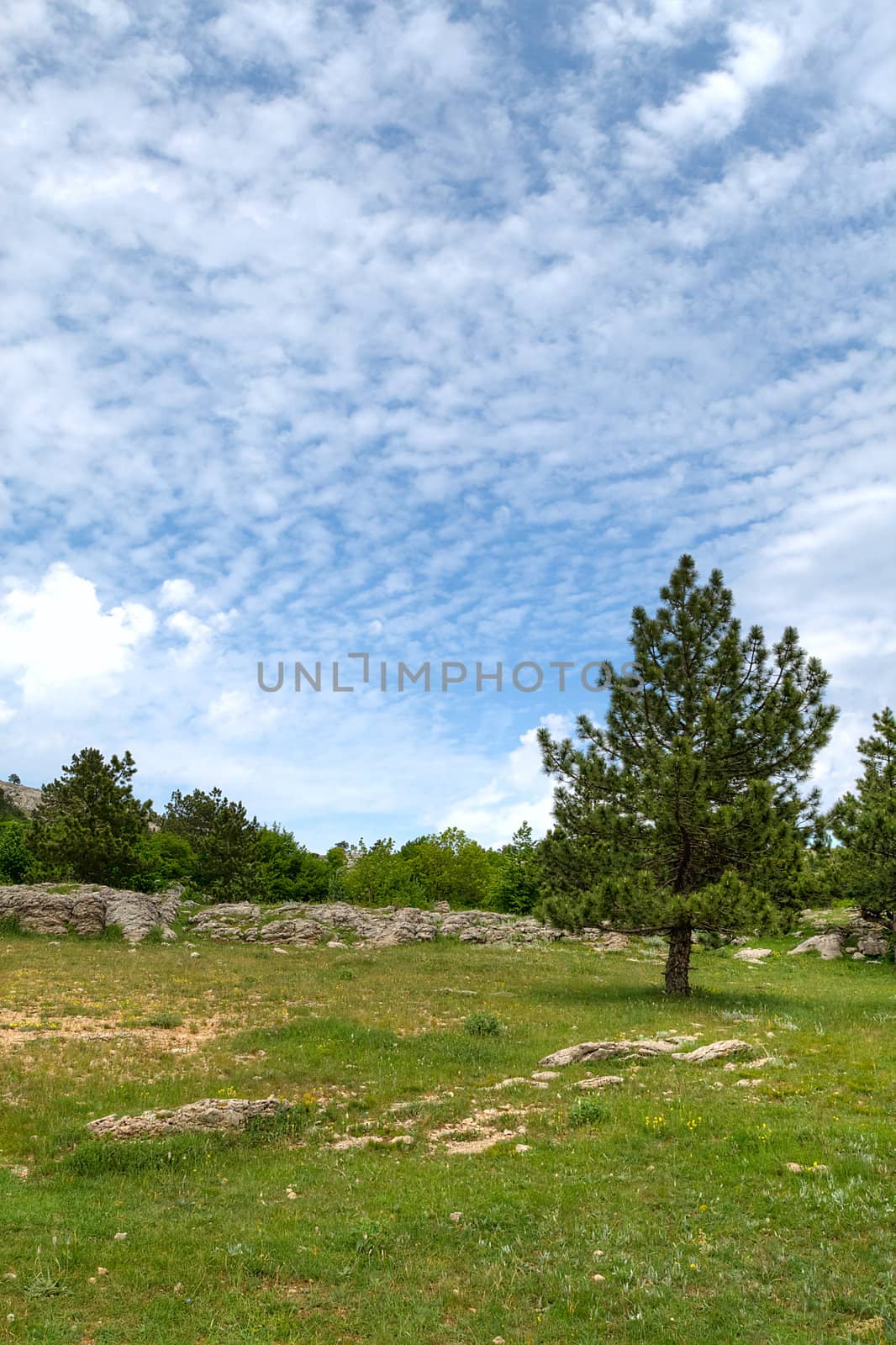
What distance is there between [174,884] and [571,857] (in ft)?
176

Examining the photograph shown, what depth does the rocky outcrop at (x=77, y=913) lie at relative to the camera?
42.4 meters

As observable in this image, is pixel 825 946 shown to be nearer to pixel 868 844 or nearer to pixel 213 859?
pixel 868 844

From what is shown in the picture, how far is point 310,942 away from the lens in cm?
4528

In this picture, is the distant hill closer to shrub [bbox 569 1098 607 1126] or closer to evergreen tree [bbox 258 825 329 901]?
evergreen tree [bbox 258 825 329 901]

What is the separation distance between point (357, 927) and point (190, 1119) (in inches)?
1464

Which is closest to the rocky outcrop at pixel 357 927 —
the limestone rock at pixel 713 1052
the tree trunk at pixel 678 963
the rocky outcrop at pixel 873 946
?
the rocky outcrop at pixel 873 946

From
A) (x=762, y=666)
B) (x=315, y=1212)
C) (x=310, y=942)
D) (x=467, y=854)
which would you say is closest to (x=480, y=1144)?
(x=315, y=1212)

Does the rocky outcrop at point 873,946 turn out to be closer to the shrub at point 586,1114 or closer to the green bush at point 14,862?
the shrub at point 586,1114

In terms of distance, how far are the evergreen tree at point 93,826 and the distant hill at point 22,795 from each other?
302 ft

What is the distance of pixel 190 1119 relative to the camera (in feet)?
44.3

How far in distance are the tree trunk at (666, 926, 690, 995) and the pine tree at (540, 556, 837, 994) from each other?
0.15ft

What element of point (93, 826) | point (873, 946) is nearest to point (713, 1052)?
point (873, 946)

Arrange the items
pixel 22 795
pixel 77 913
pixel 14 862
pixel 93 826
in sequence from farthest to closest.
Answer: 1. pixel 22 795
2. pixel 14 862
3. pixel 93 826
4. pixel 77 913

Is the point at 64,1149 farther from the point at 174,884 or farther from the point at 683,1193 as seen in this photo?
the point at 174,884
